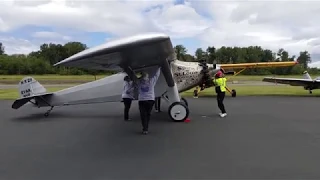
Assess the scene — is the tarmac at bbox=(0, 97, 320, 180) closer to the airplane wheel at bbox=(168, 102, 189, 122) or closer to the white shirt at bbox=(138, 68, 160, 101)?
the airplane wheel at bbox=(168, 102, 189, 122)

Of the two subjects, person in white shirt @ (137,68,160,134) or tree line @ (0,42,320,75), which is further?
tree line @ (0,42,320,75)

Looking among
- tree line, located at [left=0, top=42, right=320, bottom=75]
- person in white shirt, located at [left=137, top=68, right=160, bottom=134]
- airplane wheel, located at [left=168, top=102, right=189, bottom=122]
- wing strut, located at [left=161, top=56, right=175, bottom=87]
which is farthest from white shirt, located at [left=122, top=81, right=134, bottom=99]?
tree line, located at [left=0, top=42, right=320, bottom=75]

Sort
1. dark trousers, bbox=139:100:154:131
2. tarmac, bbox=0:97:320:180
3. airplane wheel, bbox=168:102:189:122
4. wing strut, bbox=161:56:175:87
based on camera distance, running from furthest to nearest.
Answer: airplane wheel, bbox=168:102:189:122 < wing strut, bbox=161:56:175:87 < dark trousers, bbox=139:100:154:131 < tarmac, bbox=0:97:320:180

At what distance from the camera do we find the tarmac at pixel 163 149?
15.0 feet

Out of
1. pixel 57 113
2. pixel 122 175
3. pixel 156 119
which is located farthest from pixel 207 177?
pixel 57 113

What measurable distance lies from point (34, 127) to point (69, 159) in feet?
13.5

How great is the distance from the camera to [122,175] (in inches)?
176

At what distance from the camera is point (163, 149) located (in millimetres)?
6008

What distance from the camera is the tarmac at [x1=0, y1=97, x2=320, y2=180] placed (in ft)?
15.0

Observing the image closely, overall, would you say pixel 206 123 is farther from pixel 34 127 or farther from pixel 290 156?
pixel 34 127

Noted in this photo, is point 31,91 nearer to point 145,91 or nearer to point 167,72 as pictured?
point 167,72

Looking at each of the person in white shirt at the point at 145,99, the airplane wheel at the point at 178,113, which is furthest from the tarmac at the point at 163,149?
the person in white shirt at the point at 145,99

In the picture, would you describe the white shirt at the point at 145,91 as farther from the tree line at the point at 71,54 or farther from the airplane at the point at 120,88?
the tree line at the point at 71,54

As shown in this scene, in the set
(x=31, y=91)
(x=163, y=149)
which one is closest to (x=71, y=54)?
(x=31, y=91)
